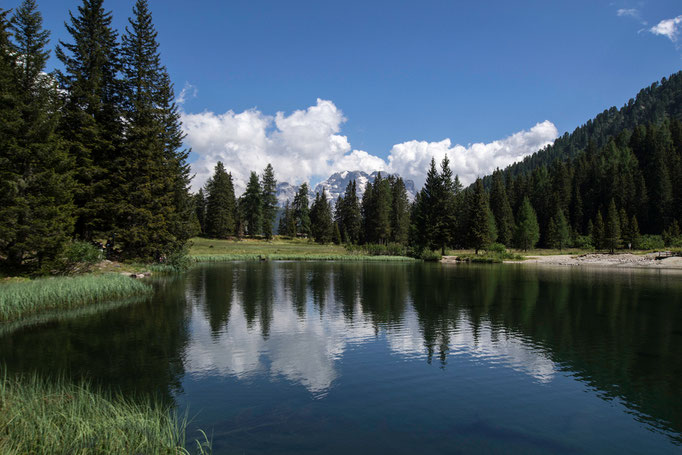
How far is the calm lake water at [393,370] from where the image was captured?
8.47m

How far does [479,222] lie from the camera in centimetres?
8006

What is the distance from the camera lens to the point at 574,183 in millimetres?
121812

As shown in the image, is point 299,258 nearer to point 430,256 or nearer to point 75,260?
point 430,256

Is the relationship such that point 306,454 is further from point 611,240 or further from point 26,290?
point 611,240

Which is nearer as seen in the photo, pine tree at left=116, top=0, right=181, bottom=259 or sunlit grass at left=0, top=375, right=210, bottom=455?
sunlit grass at left=0, top=375, right=210, bottom=455

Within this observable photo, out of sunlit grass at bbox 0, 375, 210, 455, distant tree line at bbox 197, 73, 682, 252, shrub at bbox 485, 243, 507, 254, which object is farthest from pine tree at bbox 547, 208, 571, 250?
sunlit grass at bbox 0, 375, 210, 455

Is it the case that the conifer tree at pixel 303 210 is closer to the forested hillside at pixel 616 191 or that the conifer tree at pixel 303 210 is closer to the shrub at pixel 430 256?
the shrub at pixel 430 256

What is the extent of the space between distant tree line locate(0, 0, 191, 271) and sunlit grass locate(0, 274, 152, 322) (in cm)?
372

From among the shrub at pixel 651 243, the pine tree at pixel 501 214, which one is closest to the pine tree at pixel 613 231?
the shrub at pixel 651 243

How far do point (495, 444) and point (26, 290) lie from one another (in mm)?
22429

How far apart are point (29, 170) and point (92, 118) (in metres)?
14.7

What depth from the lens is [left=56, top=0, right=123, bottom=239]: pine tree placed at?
118 ft

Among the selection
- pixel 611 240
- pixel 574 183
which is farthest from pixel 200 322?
pixel 574 183

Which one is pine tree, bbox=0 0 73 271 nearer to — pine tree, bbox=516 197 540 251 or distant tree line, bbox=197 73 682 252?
distant tree line, bbox=197 73 682 252
